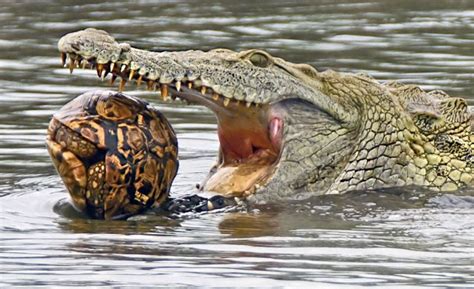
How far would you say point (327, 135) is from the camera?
905 centimetres

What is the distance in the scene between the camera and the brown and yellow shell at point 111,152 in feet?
26.7

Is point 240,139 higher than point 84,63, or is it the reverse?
point 84,63

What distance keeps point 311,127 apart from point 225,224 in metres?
1.08

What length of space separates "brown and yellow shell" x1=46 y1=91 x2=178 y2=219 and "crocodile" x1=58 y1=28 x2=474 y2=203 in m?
0.21

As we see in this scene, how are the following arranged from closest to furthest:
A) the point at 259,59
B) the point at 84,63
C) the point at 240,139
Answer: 1. the point at 84,63
2. the point at 259,59
3. the point at 240,139

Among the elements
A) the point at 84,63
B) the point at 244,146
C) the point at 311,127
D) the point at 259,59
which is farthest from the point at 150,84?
the point at 311,127

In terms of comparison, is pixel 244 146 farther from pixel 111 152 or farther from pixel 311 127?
pixel 111 152

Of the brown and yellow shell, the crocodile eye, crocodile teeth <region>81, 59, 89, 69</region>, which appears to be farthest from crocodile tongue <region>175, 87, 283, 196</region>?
crocodile teeth <region>81, 59, 89, 69</region>

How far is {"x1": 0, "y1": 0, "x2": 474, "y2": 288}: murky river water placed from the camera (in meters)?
6.58

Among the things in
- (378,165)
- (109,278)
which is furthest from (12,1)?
(109,278)

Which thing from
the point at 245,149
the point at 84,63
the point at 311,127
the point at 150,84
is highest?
the point at 84,63

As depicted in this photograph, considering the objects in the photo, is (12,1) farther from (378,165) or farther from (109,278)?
(109,278)

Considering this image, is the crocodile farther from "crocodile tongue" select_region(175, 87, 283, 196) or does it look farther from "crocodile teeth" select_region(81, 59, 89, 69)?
"crocodile teeth" select_region(81, 59, 89, 69)

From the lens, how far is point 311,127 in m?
8.98
